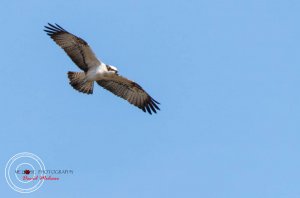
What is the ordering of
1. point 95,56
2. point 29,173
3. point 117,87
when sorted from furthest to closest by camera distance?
point 117,87 → point 95,56 → point 29,173

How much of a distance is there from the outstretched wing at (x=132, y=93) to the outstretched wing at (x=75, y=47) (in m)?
0.97

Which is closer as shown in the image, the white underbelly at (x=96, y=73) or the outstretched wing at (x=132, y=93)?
the white underbelly at (x=96, y=73)

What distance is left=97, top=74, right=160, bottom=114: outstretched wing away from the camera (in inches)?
729

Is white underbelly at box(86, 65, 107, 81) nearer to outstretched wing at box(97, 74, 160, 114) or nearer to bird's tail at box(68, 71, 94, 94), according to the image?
bird's tail at box(68, 71, 94, 94)

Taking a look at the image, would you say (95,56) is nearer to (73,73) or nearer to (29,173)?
(73,73)

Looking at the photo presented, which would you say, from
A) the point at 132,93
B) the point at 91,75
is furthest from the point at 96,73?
the point at 132,93

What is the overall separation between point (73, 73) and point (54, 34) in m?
1.23

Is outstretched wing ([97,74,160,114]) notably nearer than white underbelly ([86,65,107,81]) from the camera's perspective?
No

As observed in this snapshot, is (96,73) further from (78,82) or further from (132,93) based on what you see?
(132,93)

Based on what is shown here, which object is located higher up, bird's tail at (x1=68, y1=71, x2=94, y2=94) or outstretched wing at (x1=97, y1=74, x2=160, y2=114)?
outstretched wing at (x1=97, y1=74, x2=160, y2=114)

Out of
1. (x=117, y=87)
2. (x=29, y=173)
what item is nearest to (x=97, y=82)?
(x=117, y=87)

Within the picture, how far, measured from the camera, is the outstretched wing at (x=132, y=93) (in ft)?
60.7

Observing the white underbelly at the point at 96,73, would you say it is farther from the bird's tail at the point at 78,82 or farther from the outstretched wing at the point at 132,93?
the outstretched wing at the point at 132,93

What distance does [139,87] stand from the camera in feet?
60.5
